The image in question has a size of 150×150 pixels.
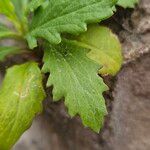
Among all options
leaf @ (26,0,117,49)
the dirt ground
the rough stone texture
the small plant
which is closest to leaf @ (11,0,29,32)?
the small plant

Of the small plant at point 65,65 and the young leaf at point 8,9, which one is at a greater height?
the young leaf at point 8,9

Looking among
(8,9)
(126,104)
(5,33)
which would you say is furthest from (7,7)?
(126,104)

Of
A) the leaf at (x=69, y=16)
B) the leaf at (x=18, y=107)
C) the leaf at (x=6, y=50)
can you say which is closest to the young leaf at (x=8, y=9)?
the leaf at (x=6, y=50)

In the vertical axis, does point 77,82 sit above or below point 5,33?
below

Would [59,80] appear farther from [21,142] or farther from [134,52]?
[21,142]

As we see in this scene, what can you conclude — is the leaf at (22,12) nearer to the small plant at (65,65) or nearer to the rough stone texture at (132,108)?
the small plant at (65,65)

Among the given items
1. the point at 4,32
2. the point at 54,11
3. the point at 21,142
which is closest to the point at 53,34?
the point at 54,11

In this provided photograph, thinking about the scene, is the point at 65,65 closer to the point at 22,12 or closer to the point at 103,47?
the point at 103,47
